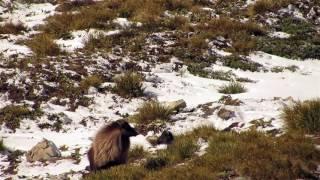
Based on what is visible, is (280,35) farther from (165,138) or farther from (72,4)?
(165,138)

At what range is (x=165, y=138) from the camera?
35.1 feet

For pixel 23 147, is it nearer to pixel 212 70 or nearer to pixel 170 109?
pixel 170 109

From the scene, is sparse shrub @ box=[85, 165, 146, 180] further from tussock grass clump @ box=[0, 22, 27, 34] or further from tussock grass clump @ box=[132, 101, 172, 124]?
tussock grass clump @ box=[0, 22, 27, 34]

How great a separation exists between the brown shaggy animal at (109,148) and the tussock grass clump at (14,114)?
3879 mm

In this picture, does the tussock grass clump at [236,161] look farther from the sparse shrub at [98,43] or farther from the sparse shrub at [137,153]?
the sparse shrub at [98,43]

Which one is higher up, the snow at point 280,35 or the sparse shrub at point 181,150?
the sparse shrub at point 181,150

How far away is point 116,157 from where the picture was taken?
356 inches

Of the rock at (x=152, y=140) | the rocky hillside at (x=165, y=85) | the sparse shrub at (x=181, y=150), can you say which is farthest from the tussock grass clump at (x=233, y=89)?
the sparse shrub at (x=181, y=150)

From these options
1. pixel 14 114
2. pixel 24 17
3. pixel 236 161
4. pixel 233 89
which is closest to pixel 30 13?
pixel 24 17

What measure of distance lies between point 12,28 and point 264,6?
9.56 meters

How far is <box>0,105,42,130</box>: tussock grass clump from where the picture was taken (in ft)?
40.8

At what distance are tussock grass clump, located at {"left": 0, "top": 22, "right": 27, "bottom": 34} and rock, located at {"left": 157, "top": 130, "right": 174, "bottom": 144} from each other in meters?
9.87

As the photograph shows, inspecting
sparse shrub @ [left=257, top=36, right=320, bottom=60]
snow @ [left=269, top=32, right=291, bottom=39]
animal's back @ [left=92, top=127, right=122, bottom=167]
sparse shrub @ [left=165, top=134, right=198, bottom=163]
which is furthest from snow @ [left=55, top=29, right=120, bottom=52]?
animal's back @ [left=92, top=127, right=122, bottom=167]

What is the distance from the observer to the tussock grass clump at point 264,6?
69.8 feet
